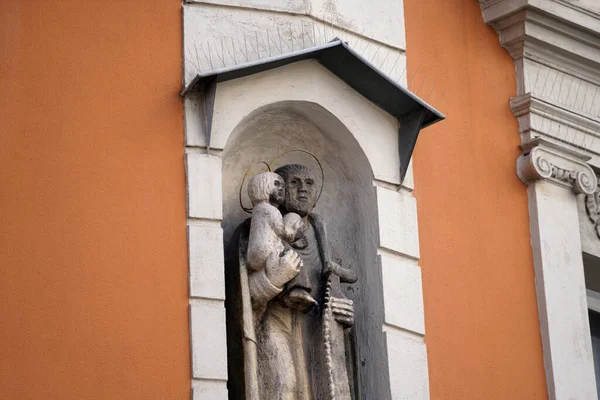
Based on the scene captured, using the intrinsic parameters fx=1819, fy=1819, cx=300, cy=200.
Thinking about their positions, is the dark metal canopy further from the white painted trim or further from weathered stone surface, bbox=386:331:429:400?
the white painted trim

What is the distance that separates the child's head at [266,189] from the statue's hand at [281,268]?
11.7 inches

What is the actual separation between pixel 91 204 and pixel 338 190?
133cm

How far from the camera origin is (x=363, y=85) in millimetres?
7840

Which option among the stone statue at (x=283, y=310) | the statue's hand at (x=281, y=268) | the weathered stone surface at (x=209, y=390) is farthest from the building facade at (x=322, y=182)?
the statue's hand at (x=281, y=268)

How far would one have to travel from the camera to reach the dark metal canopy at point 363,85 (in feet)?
24.4

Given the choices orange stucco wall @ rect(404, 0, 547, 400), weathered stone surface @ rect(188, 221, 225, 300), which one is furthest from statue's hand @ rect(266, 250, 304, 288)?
orange stucco wall @ rect(404, 0, 547, 400)

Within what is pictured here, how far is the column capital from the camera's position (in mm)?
8383

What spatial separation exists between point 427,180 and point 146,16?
147 centimetres

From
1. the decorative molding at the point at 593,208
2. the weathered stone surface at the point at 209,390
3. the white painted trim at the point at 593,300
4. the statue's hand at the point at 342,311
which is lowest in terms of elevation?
the weathered stone surface at the point at 209,390

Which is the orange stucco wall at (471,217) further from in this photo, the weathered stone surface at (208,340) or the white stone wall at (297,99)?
the weathered stone surface at (208,340)

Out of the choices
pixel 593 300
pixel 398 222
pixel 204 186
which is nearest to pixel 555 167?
pixel 593 300

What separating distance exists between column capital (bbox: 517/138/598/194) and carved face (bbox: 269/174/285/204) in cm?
134

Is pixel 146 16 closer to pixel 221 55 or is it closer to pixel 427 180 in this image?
pixel 221 55

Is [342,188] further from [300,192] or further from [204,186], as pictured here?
[204,186]
